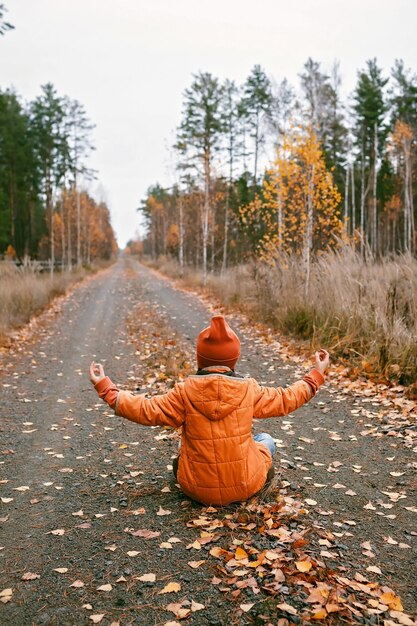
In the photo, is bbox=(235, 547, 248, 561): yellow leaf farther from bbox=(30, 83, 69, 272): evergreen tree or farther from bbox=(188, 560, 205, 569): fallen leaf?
bbox=(30, 83, 69, 272): evergreen tree

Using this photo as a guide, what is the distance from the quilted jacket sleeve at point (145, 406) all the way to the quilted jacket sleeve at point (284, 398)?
536 mm

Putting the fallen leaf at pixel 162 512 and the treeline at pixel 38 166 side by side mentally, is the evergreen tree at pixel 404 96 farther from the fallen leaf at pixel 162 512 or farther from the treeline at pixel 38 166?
the fallen leaf at pixel 162 512

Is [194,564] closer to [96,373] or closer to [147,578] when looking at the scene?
[147,578]

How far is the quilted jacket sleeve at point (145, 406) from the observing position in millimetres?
3273

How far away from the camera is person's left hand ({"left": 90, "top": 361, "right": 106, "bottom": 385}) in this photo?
332 centimetres

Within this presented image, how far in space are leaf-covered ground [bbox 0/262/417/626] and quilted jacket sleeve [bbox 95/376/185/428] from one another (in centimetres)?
76

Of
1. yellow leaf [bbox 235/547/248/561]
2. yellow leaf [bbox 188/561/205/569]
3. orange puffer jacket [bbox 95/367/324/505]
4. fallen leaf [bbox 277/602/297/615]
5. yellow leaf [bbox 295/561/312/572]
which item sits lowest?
yellow leaf [bbox 188/561/205/569]

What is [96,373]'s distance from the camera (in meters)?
3.43

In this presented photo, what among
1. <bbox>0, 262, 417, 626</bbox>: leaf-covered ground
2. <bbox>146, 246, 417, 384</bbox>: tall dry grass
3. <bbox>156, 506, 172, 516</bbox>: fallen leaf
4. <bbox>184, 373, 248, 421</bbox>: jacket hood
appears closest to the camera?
<bbox>0, 262, 417, 626</bbox>: leaf-covered ground

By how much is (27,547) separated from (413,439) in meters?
3.85

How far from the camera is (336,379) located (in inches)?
293

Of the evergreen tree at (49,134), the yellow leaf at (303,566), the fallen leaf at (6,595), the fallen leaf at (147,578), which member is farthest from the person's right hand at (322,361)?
the evergreen tree at (49,134)

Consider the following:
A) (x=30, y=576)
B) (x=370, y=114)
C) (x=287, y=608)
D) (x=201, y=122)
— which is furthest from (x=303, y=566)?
(x=370, y=114)

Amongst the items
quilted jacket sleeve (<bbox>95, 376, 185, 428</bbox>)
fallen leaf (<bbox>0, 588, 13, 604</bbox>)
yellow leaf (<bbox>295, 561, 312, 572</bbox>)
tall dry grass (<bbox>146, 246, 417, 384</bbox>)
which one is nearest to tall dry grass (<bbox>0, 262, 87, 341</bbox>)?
tall dry grass (<bbox>146, 246, 417, 384</bbox>)
